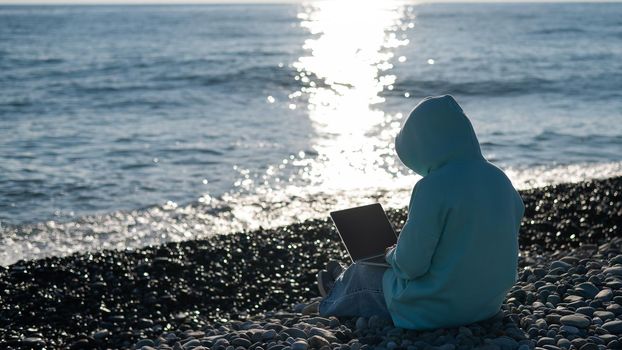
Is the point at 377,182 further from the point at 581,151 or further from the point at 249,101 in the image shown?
the point at 249,101

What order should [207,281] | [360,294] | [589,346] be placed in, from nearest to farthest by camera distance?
[589,346] → [360,294] → [207,281]

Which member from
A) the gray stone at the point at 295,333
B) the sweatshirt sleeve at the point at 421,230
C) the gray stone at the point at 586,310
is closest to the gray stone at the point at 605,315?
the gray stone at the point at 586,310

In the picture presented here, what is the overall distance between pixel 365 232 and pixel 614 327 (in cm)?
171

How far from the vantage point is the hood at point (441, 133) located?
446 cm

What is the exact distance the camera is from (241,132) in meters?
17.0

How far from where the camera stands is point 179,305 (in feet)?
24.2

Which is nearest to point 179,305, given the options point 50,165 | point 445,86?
point 50,165

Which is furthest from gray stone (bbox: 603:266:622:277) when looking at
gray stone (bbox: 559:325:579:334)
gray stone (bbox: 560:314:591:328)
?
gray stone (bbox: 559:325:579:334)

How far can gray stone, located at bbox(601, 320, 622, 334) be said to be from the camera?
15.7ft

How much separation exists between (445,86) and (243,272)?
20352 mm

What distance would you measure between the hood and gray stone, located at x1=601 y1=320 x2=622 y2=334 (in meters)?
1.38

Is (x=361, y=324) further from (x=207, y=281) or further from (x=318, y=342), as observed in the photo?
(x=207, y=281)

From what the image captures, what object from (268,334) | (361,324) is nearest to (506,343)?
(361,324)

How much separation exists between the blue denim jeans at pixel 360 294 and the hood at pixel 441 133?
1.08 meters
